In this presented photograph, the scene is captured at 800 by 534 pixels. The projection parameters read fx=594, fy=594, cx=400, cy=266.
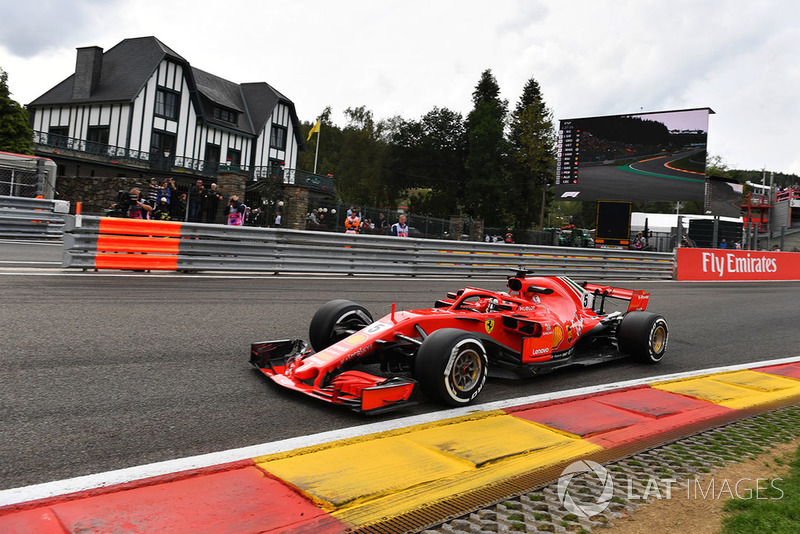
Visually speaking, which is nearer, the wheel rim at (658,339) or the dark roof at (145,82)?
the wheel rim at (658,339)

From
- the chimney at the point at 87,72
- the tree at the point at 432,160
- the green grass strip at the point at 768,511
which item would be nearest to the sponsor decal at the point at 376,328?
the green grass strip at the point at 768,511

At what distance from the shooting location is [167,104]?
1528 inches

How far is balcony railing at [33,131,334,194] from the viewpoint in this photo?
118 ft

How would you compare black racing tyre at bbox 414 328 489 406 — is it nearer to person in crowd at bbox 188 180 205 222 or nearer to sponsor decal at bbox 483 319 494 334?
sponsor decal at bbox 483 319 494 334

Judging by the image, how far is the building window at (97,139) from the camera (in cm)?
3647

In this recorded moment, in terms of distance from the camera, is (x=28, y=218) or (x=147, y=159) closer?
(x=28, y=218)

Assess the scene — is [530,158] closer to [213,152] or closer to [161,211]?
[213,152]

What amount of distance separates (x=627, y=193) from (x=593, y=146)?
3152 mm

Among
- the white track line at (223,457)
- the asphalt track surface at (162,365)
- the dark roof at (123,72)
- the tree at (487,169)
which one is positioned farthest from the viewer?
the tree at (487,169)

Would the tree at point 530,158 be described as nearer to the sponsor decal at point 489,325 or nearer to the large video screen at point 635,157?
the large video screen at point 635,157

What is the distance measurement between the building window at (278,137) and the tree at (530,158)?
70.3 feet

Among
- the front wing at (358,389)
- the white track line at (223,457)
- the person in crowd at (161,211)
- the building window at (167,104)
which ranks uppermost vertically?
the building window at (167,104)

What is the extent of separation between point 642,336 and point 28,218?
714 inches

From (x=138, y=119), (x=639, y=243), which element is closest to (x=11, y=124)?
(x=138, y=119)
